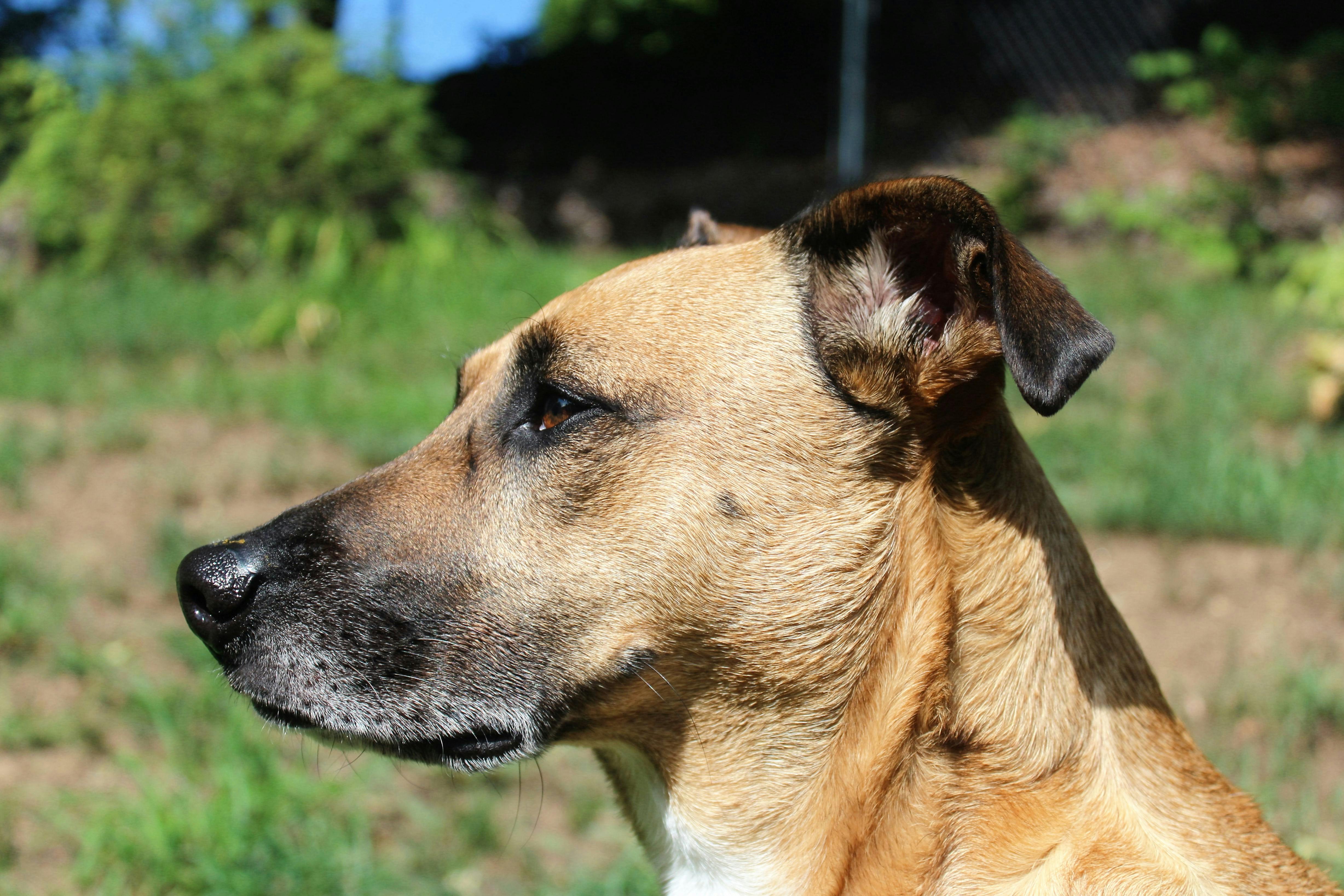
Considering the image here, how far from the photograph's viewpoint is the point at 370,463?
5.83 m

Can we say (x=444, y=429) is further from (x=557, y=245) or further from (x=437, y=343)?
(x=557, y=245)

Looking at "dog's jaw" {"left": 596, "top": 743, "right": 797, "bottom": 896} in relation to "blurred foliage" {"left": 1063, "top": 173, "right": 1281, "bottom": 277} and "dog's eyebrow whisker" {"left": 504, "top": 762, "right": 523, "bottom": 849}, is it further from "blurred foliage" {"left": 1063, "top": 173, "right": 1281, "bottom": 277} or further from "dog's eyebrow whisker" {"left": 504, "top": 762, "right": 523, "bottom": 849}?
"blurred foliage" {"left": 1063, "top": 173, "right": 1281, "bottom": 277}

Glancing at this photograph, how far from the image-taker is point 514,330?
8.79ft

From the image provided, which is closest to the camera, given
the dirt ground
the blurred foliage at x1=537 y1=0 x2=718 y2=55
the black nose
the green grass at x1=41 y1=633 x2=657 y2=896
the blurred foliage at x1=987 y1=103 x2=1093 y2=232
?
the black nose

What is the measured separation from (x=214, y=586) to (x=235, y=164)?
8.00m

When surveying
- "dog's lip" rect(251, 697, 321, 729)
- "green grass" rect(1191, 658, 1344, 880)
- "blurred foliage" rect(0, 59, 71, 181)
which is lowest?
"green grass" rect(1191, 658, 1344, 880)

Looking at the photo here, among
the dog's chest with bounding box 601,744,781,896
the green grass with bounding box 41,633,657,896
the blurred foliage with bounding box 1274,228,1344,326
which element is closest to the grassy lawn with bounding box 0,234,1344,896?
the green grass with bounding box 41,633,657,896

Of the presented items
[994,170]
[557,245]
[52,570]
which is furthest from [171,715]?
[994,170]

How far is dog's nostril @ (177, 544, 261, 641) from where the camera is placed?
2119 millimetres

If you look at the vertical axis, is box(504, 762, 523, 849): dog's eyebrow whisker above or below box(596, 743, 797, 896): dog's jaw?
below

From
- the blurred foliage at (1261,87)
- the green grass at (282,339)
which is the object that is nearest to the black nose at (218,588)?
the green grass at (282,339)

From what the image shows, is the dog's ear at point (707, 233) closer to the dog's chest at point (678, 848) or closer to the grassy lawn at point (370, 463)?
Answer: the grassy lawn at point (370, 463)

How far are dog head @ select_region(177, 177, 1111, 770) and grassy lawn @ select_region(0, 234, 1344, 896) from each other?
1161 millimetres

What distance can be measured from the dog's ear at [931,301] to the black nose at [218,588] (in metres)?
1.25
